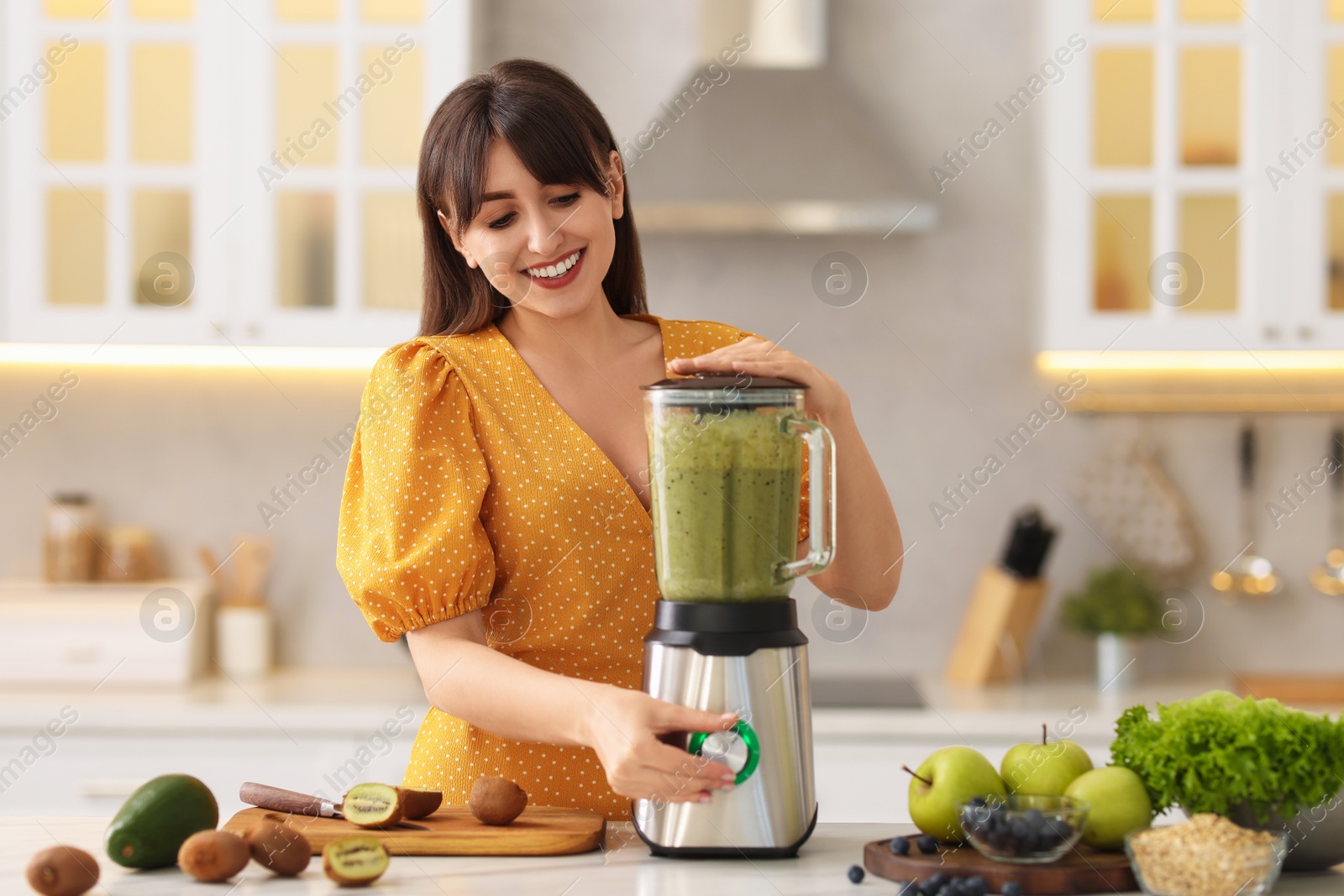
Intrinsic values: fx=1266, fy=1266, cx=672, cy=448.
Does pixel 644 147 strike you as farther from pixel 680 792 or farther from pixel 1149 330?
pixel 680 792

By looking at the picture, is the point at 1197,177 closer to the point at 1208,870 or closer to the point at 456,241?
the point at 456,241

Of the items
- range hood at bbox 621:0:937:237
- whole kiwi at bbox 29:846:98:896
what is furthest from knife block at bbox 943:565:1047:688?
whole kiwi at bbox 29:846:98:896

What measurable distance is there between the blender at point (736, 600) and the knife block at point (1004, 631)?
5.28ft

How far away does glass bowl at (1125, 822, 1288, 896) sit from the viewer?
89 cm

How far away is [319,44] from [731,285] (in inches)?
38.7

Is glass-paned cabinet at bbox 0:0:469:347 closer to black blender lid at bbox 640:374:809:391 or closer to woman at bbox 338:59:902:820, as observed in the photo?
woman at bbox 338:59:902:820

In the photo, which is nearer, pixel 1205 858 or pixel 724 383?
pixel 1205 858

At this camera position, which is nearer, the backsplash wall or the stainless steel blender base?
the stainless steel blender base

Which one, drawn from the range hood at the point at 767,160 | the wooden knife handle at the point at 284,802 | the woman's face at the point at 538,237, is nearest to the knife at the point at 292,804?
the wooden knife handle at the point at 284,802

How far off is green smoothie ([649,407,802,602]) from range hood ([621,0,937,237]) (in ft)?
4.90

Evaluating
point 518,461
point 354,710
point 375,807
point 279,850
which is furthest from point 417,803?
point 354,710

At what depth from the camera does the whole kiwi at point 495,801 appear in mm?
1062

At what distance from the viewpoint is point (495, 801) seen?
1.06 meters

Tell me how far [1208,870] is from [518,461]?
0.71 metres
